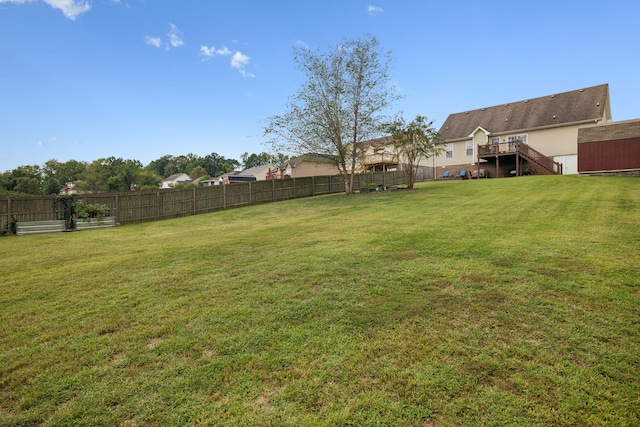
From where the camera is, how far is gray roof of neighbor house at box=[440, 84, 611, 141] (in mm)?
23938

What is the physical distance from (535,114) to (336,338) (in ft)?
105

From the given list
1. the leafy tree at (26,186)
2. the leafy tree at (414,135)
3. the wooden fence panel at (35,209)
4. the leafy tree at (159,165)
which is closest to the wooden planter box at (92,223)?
the wooden fence panel at (35,209)

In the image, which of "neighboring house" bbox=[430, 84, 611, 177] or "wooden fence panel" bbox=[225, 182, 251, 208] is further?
"neighboring house" bbox=[430, 84, 611, 177]

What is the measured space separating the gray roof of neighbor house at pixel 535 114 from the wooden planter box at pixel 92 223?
1154 inches

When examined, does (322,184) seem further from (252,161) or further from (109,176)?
(252,161)

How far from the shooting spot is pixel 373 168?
33.0 meters

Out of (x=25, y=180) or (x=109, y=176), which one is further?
(x=109, y=176)

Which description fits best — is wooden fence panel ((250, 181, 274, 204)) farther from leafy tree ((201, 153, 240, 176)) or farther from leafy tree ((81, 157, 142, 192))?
leafy tree ((201, 153, 240, 176))

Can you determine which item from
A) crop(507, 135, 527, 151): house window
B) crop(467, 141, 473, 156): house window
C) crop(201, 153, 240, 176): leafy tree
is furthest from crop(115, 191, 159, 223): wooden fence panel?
crop(201, 153, 240, 176): leafy tree

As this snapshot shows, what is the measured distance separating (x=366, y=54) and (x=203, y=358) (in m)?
20.5

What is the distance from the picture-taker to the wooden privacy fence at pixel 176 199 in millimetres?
12500

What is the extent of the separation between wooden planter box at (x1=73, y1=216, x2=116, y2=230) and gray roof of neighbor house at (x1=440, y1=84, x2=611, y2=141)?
96.1ft

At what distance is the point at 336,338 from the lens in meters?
2.71

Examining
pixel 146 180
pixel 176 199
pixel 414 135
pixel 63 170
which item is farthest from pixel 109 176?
pixel 414 135
